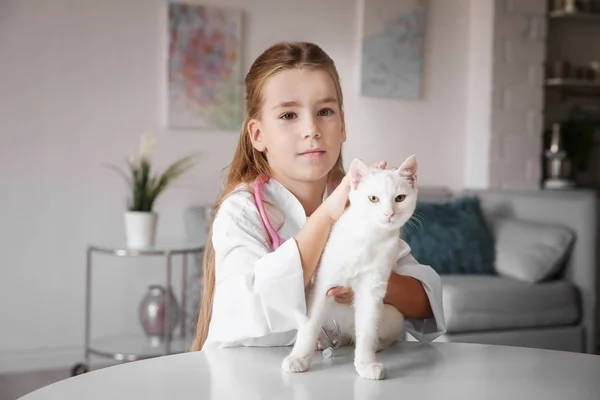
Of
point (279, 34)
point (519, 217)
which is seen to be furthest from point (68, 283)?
point (519, 217)

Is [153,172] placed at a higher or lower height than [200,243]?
higher

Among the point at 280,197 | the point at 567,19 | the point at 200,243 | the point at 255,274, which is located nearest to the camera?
the point at 255,274

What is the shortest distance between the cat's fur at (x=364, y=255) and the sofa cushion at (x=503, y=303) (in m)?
2.38

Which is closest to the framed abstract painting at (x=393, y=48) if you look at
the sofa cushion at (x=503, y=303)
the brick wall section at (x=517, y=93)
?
the brick wall section at (x=517, y=93)

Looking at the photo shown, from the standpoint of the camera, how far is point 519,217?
399 cm

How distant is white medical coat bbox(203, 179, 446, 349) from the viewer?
1.01 m

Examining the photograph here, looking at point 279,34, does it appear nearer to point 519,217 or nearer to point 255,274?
point 519,217

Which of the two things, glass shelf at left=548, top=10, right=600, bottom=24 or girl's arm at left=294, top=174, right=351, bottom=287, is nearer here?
girl's arm at left=294, top=174, right=351, bottom=287

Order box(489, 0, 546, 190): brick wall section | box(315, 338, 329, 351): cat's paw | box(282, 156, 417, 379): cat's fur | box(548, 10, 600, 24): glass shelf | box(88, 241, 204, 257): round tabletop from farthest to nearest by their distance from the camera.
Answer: box(548, 10, 600, 24): glass shelf < box(489, 0, 546, 190): brick wall section < box(88, 241, 204, 257): round tabletop < box(315, 338, 329, 351): cat's paw < box(282, 156, 417, 379): cat's fur

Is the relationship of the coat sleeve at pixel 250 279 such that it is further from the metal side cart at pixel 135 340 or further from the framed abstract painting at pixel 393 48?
the framed abstract painting at pixel 393 48

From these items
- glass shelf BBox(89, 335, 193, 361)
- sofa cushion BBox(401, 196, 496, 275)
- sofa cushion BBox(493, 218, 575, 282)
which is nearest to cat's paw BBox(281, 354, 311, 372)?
glass shelf BBox(89, 335, 193, 361)

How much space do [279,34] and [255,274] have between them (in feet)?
10.3

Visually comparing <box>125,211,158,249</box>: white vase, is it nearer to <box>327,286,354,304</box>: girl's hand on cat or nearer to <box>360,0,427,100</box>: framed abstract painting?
<box>360,0,427,100</box>: framed abstract painting

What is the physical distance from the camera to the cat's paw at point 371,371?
91 cm
